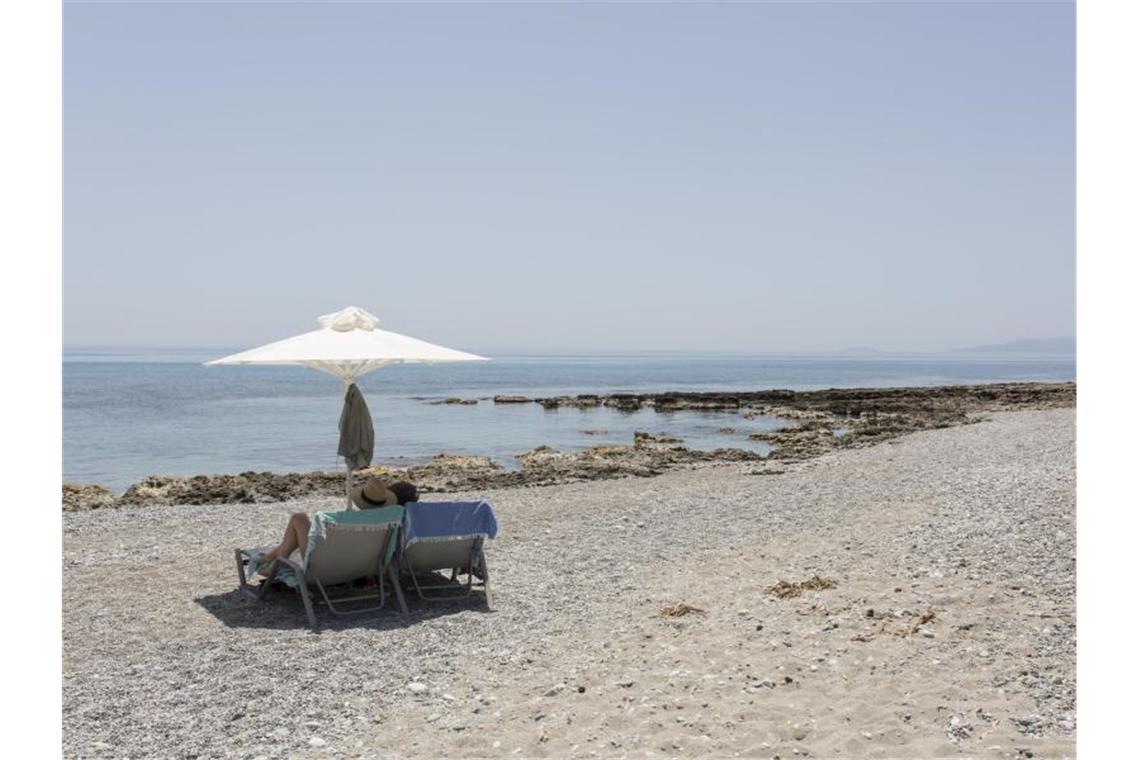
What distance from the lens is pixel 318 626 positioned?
7168 mm

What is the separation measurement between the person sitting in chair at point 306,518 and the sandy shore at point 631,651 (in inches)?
16.3

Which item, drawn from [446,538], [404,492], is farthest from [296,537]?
[446,538]

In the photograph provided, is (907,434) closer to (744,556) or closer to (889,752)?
(744,556)

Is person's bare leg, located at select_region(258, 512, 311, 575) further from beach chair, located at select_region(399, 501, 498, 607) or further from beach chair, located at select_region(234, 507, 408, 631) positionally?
beach chair, located at select_region(399, 501, 498, 607)

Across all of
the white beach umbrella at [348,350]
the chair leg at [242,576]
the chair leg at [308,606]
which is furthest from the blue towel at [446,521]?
the chair leg at [242,576]

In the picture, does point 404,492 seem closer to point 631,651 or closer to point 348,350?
point 348,350

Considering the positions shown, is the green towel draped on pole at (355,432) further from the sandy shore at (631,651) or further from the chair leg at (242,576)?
the sandy shore at (631,651)

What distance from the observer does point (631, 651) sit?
20.6ft

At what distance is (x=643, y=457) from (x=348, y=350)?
15060 millimetres

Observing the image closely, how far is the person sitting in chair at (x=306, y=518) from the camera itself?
7816mm

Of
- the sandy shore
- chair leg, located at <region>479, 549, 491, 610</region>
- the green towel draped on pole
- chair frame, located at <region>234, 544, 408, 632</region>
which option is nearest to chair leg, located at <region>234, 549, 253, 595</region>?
chair frame, located at <region>234, 544, 408, 632</region>

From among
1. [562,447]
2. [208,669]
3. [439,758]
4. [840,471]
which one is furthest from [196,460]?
[439,758]

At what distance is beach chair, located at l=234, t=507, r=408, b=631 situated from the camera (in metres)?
7.45

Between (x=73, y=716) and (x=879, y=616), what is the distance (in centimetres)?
511
